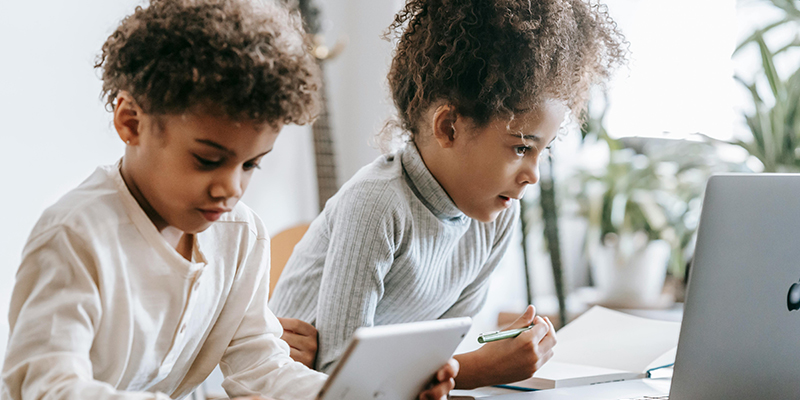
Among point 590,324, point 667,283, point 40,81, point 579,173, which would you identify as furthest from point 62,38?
point 667,283

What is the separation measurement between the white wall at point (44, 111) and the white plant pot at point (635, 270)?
1.63 metres

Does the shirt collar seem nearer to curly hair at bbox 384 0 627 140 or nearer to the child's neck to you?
curly hair at bbox 384 0 627 140

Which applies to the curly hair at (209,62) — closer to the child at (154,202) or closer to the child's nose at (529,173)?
the child at (154,202)

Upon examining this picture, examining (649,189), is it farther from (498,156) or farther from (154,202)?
(154,202)

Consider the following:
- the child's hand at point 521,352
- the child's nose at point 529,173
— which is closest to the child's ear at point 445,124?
the child's nose at point 529,173

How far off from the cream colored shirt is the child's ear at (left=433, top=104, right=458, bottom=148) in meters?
0.31

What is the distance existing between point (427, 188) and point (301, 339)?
29cm

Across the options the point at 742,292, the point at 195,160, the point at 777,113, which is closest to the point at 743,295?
the point at 742,292

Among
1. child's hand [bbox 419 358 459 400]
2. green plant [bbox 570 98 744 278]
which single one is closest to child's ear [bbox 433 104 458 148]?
child's hand [bbox 419 358 459 400]

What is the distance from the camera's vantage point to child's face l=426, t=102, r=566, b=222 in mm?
895

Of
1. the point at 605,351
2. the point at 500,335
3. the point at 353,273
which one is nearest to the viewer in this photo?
the point at 500,335

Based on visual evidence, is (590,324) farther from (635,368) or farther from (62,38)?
(62,38)

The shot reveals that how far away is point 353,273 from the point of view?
882 millimetres

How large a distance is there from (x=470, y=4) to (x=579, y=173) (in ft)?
5.14
